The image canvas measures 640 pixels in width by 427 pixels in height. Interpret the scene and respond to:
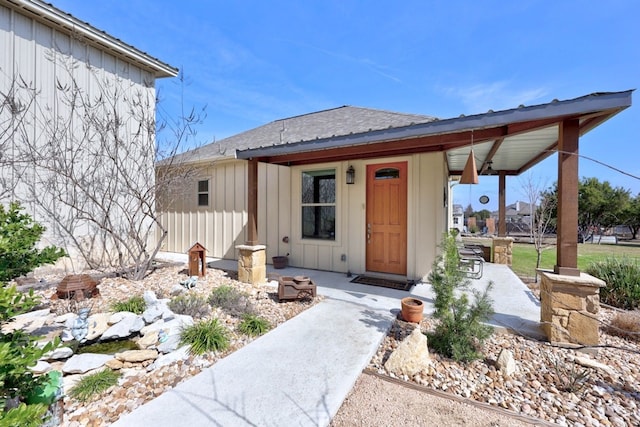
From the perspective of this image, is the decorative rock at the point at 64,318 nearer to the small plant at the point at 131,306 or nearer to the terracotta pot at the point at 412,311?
the small plant at the point at 131,306

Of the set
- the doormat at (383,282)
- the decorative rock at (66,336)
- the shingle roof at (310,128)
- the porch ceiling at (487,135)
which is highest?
the shingle roof at (310,128)

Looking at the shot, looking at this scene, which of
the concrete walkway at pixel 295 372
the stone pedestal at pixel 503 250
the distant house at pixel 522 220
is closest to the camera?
the concrete walkway at pixel 295 372

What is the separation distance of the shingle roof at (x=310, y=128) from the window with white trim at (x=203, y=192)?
2.72ft

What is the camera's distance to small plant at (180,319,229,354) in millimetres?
2869

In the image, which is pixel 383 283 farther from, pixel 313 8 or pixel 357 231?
pixel 313 8

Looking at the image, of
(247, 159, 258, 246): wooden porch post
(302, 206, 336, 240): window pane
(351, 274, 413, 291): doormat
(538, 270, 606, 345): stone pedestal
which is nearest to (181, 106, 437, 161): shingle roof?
(247, 159, 258, 246): wooden porch post

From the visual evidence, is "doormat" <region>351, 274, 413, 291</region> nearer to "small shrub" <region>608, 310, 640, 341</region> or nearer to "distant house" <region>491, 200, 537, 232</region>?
"small shrub" <region>608, 310, 640, 341</region>

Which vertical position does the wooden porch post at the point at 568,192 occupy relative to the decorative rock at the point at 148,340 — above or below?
above

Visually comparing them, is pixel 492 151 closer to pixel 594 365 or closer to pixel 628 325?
pixel 628 325

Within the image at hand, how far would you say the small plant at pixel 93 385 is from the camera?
7.14ft

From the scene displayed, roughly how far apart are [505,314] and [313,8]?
23.5ft

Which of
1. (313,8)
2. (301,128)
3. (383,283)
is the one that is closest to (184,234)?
(301,128)

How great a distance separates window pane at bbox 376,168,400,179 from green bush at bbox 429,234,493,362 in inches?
106

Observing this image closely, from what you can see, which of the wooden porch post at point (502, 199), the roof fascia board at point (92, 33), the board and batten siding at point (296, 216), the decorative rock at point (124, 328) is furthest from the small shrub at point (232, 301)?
the wooden porch post at point (502, 199)
